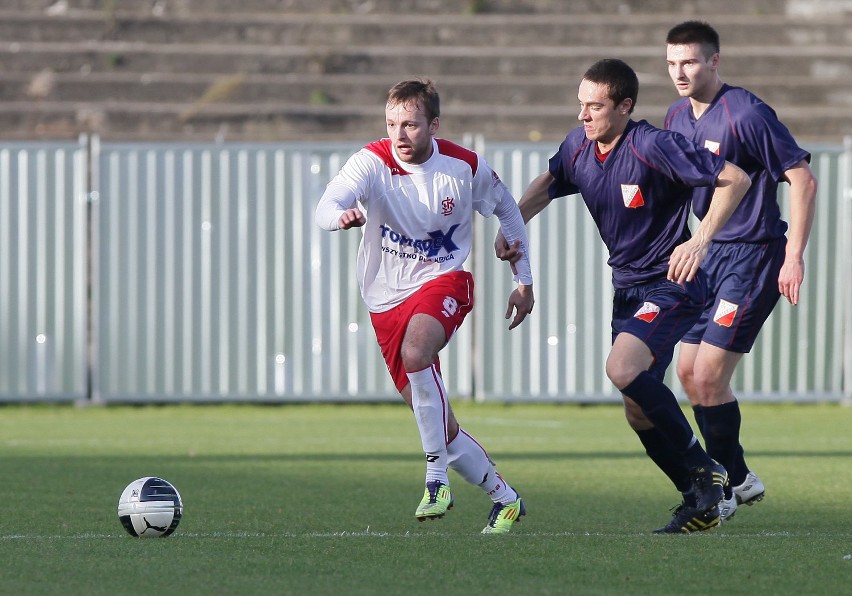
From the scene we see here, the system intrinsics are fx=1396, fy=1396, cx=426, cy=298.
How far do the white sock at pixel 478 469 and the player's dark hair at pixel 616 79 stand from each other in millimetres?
1592

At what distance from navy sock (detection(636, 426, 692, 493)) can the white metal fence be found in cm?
857

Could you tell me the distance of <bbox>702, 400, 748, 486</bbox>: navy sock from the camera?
6750 mm

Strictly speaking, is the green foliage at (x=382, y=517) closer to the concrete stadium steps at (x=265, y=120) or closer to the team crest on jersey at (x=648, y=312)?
the team crest on jersey at (x=648, y=312)

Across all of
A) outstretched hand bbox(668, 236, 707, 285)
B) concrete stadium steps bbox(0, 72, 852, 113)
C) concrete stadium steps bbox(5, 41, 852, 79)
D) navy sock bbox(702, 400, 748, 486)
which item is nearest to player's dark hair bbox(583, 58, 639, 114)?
outstretched hand bbox(668, 236, 707, 285)

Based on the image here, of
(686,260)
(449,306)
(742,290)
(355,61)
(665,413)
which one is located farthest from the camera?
(355,61)

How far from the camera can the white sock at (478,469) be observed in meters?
6.04

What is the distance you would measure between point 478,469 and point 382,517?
2.17ft

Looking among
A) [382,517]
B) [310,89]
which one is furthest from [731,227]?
[310,89]

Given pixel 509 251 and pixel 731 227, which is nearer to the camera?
pixel 509 251

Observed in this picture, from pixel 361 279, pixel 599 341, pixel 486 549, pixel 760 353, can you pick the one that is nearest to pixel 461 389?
pixel 599 341

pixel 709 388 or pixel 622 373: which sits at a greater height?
pixel 622 373

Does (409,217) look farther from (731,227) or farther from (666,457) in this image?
(731,227)

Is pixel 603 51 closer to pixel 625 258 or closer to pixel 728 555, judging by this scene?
pixel 625 258

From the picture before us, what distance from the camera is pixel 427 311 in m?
6.02
